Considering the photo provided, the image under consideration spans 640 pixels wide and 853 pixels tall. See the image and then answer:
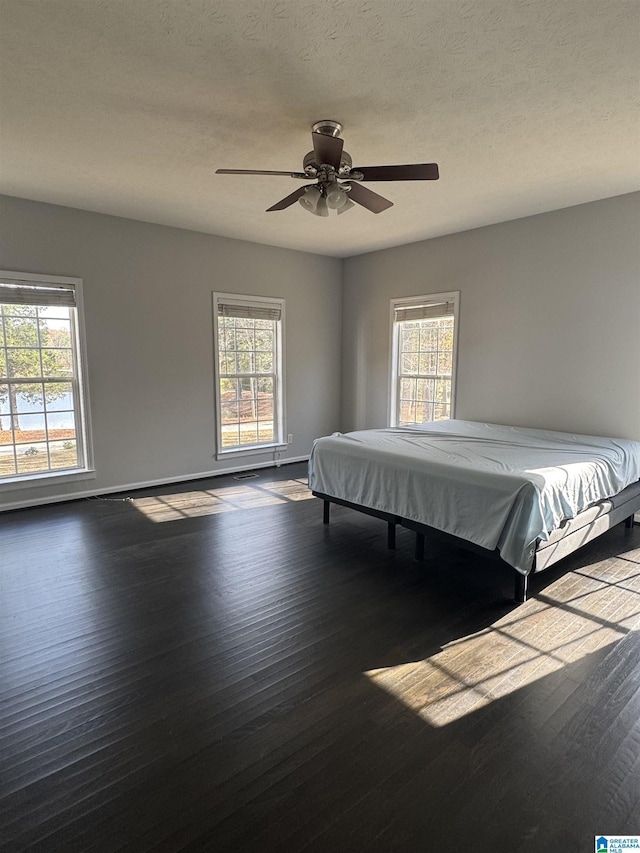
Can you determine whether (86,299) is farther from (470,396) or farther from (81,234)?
(470,396)

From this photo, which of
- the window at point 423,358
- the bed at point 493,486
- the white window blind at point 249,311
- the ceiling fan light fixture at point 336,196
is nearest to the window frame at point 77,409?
the white window blind at point 249,311

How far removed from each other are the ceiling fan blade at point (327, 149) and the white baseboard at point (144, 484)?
12.5ft

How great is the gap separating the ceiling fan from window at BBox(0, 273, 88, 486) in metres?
2.58

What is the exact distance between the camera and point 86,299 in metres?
4.61

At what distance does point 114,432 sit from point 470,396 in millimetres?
3868

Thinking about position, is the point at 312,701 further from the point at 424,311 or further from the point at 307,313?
the point at 307,313

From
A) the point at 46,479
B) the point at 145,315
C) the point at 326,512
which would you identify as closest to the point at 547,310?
the point at 326,512

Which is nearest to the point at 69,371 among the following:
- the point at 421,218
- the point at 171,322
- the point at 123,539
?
the point at 171,322

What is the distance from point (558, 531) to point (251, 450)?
394cm

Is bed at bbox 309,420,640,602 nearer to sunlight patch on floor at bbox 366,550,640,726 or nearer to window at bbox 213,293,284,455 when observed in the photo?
sunlight patch on floor at bbox 366,550,640,726

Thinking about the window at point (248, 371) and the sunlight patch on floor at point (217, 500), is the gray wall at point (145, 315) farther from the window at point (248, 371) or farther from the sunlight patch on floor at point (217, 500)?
the sunlight patch on floor at point (217, 500)

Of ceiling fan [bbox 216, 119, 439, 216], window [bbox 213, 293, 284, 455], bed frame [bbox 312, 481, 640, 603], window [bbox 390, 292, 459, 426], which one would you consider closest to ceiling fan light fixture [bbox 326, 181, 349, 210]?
ceiling fan [bbox 216, 119, 439, 216]

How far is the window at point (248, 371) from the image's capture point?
5711 millimetres

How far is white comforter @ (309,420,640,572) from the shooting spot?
2760 mm
